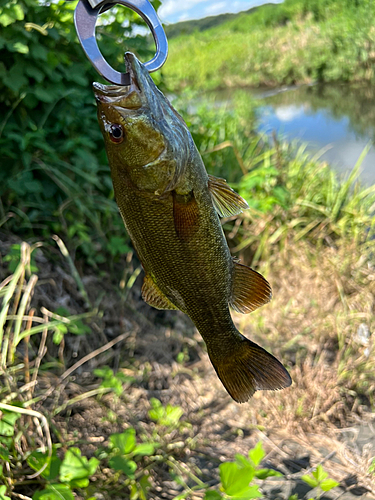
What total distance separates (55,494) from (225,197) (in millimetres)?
1444

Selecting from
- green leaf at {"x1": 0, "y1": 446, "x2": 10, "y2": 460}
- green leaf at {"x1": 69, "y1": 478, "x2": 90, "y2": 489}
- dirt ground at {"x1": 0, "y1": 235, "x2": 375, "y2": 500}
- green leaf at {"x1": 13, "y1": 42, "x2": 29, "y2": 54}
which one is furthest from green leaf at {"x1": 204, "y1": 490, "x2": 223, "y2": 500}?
green leaf at {"x1": 13, "y1": 42, "x2": 29, "y2": 54}

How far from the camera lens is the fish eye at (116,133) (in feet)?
3.24

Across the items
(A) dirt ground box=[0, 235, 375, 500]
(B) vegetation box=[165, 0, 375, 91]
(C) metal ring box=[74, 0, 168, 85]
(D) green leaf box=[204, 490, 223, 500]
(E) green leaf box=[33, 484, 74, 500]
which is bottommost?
(A) dirt ground box=[0, 235, 375, 500]

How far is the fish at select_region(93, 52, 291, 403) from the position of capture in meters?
0.99

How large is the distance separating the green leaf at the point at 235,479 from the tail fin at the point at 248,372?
840mm

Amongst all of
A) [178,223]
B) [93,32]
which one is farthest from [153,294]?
[93,32]

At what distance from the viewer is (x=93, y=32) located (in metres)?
0.86

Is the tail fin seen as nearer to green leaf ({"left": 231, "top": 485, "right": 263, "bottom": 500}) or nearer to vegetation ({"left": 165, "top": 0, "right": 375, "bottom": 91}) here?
green leaf ({"left": 231, "top": 485, "right": 263, "bottom": 500})

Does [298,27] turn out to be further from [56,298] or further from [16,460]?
[16,460]

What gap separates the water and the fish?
5647 millimetres

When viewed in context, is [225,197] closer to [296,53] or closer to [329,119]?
[329,119]

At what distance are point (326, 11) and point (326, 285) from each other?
16509 mm

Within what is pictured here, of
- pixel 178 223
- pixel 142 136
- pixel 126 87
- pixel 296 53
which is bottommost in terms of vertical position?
pixel 296 53

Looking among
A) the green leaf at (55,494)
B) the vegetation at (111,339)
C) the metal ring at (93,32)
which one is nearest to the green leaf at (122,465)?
the vegetation at (111,339)
